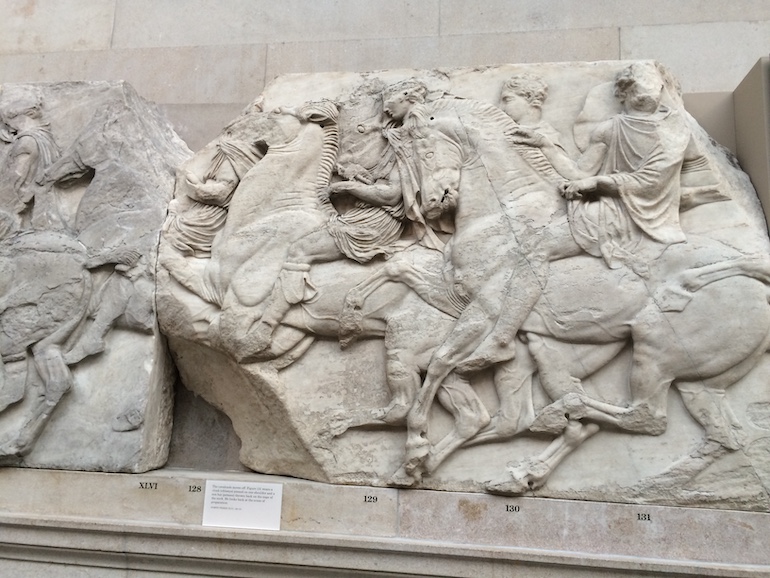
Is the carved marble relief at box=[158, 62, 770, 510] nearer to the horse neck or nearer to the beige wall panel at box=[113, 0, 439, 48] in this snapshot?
the horse neck

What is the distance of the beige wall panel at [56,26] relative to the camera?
5480 millimetres

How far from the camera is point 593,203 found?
3447mm

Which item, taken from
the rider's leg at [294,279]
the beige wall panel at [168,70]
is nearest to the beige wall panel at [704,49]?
the rider's leg at [294,279]

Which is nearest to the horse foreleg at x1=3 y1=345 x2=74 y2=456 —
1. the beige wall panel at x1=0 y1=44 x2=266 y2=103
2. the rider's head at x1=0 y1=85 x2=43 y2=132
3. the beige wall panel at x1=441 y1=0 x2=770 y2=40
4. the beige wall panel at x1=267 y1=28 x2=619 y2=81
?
the rider's head at x1=0 y1=85 x2=43 y2=132

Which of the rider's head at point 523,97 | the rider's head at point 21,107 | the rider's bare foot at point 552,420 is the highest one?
the rider's head at point 21,107

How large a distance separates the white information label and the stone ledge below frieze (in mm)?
41

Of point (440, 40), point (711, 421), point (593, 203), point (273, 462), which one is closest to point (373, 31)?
point (440, 40)

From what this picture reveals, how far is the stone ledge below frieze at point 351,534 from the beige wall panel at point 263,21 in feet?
10.7

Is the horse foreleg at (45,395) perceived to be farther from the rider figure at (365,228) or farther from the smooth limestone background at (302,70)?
the rider figure at (365,228)

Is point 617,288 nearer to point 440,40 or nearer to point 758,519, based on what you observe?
point 758,519

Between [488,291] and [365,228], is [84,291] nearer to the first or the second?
[365,228]

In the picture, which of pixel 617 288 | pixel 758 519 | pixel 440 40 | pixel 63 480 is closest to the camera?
pixel 758 519

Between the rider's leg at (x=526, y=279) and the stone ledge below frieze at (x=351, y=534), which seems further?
the rider's leg at (x=526, y=279)

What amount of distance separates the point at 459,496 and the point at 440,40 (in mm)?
3204
